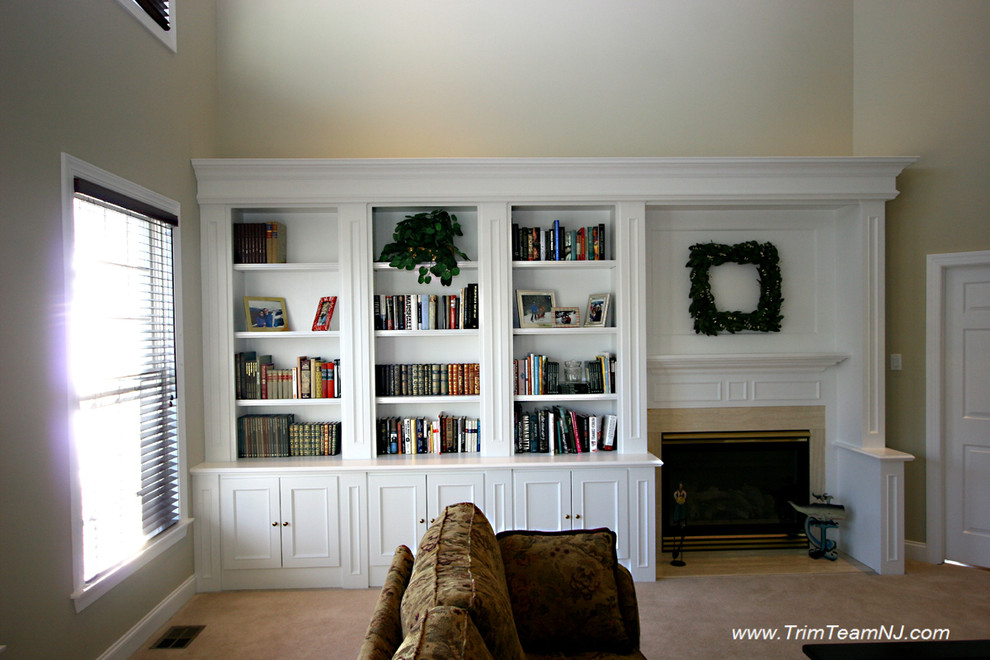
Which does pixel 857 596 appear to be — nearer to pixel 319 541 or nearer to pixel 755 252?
pixel 755 252

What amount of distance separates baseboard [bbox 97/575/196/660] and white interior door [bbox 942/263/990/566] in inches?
186

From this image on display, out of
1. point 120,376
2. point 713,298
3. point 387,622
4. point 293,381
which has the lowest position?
point 387,622

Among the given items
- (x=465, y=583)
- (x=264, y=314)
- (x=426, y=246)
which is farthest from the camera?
(x=264, y=314)

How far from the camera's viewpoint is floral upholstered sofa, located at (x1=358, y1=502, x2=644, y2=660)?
57.8 inches

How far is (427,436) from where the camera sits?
3916 millimetres

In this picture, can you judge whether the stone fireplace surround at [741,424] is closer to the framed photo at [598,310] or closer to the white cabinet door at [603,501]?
the white cabinet door at [603,501]

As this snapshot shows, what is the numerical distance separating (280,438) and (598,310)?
2.23 metres

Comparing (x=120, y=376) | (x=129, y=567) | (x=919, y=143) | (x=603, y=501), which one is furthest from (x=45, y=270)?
(x=919, y=143)

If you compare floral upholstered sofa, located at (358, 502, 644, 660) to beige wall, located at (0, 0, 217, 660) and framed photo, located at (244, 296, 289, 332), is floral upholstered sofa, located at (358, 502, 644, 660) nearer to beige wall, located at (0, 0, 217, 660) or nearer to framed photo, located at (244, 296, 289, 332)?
beige wall, located at (0, 0, 217, 660)

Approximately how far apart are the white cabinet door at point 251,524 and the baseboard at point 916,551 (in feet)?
13.3

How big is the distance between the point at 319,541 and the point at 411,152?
8.53 feet

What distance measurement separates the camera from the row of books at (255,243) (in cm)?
381

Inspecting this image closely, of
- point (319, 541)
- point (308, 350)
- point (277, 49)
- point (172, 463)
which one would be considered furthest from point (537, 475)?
point (277, 49)

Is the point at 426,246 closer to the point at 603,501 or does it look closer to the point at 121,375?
the point at 121,375
